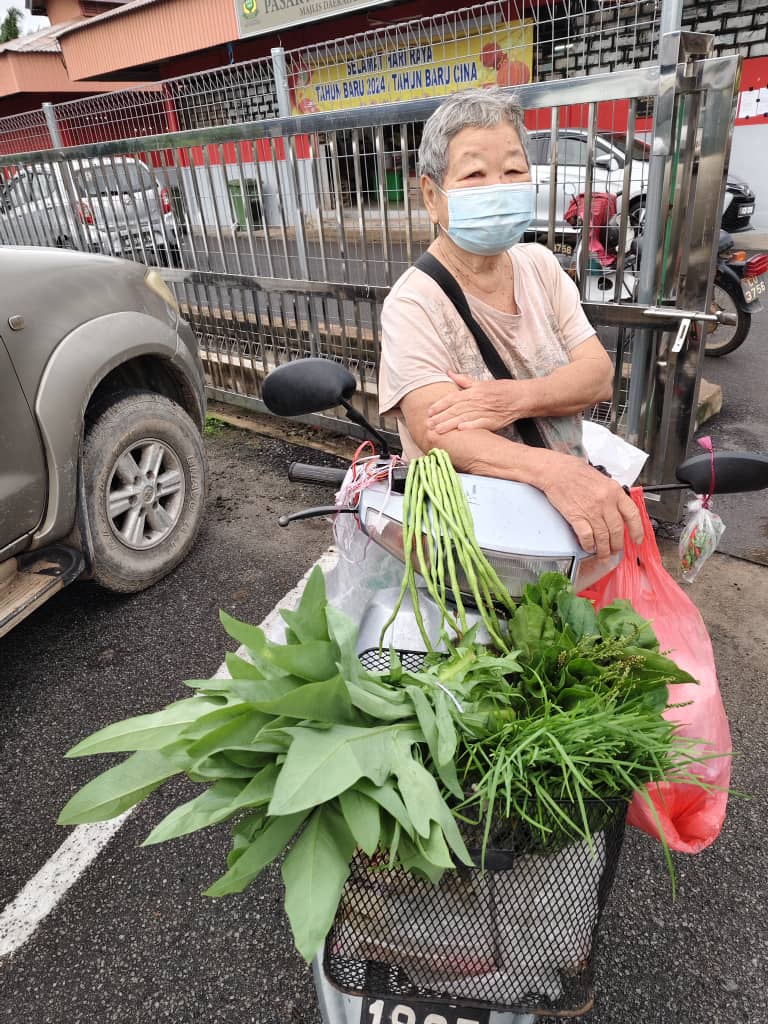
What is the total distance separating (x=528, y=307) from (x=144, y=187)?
4.56m

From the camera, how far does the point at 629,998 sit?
173 cm

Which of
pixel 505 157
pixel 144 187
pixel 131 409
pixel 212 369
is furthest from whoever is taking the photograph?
pixel 212 369

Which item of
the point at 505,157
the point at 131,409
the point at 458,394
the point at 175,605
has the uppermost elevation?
the point at 505,157

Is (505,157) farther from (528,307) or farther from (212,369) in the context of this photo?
(212,369)

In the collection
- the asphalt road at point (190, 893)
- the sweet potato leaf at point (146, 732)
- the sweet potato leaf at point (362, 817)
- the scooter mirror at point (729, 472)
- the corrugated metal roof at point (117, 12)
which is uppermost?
the corrugated metal roof at point (117, 12)

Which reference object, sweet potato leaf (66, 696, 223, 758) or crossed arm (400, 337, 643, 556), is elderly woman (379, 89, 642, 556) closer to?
crossed arm (400, 337, 643, 556)

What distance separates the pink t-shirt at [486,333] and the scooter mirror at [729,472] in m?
0.33

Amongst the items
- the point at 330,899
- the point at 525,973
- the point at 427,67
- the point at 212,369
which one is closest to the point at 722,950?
the point at 525,973

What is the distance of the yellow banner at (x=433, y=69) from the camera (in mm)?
3910

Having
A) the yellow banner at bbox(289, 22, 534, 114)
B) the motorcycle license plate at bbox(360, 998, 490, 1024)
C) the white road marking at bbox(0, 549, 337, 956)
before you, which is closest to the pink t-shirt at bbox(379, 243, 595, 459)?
the white road marking at bbox(0, 549, 337, 956)

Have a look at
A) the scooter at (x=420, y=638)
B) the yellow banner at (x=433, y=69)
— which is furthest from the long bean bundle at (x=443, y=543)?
the yellow banner at (x=433, y=69)

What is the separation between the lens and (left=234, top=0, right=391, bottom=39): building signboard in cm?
1170

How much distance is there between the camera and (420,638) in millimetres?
1267

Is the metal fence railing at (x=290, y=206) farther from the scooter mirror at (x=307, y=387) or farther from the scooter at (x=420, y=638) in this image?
Result: the scooter at (x=420, y=638)
